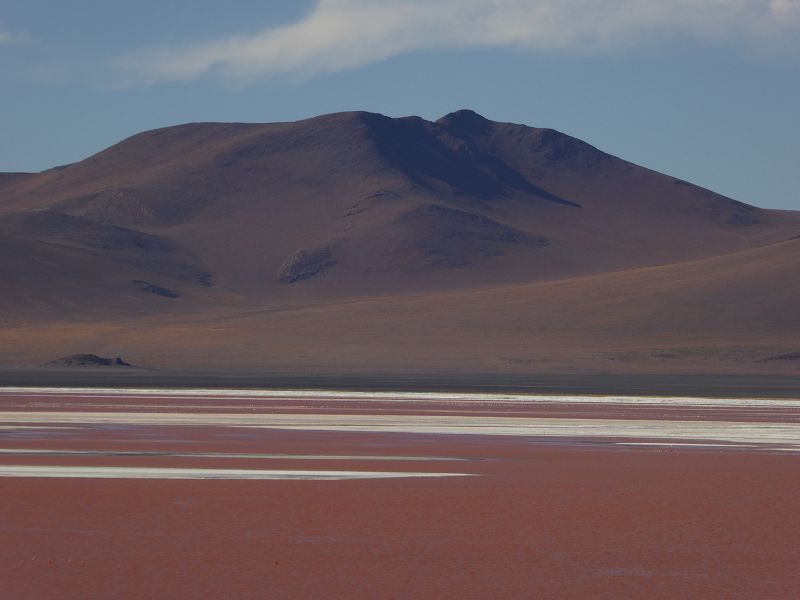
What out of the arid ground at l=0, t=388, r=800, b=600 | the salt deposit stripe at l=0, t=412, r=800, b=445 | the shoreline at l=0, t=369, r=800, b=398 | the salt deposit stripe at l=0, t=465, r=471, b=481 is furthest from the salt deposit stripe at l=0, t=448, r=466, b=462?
the shoreline at l=0, t=369, r=800, b=398

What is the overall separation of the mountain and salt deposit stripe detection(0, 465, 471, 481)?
162ft

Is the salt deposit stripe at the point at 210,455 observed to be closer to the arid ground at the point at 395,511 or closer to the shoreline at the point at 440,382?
the arid ground at the point at 395,511

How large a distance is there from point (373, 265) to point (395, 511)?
12947 centimetres

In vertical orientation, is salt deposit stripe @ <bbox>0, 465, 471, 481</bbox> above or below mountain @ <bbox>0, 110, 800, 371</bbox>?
below

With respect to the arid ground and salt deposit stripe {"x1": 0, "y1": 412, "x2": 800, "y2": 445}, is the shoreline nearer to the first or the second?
salt deposit stripe {"x1": 0, "y1": 412, "x2": 800, "y2": 445}

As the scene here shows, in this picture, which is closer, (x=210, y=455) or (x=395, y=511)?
(x=395, y=511)

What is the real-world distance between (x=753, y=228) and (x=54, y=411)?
163664mm

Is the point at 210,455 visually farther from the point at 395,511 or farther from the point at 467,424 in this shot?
the point at 467,424

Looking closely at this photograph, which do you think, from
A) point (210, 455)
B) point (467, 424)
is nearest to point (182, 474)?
point (210, 455)

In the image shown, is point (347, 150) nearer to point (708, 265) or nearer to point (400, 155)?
point (400, 155)

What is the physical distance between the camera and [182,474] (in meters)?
16.2

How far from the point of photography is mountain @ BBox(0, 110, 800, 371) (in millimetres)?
80188

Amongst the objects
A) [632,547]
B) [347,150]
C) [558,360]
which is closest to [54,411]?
[632,547]

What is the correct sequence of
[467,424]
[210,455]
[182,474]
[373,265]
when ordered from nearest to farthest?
[182,474] < [210,455] < [467,424] < [373,265]
